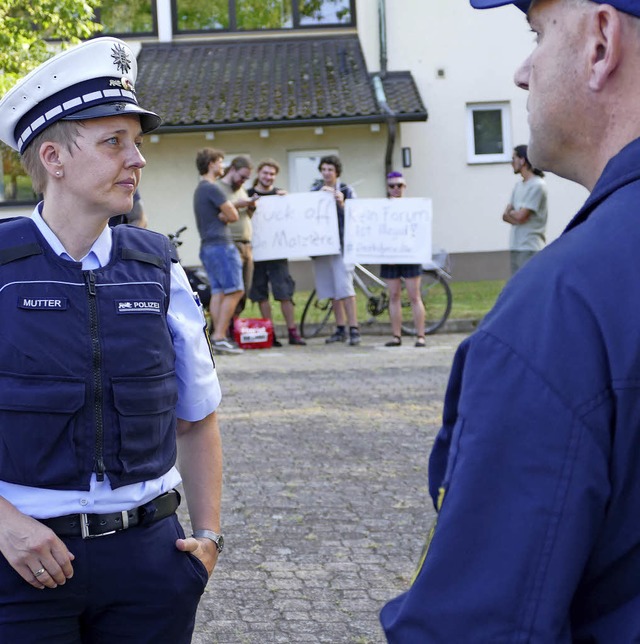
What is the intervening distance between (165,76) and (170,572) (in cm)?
2228

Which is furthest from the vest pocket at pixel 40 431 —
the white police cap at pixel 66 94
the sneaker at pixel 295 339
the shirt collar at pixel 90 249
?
the sneaker at pixel 295 339

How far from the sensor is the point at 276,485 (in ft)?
23.6

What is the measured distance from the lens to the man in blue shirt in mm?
1336

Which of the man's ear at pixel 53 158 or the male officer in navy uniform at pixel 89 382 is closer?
the male officer in navy uniform at pixel 89 382

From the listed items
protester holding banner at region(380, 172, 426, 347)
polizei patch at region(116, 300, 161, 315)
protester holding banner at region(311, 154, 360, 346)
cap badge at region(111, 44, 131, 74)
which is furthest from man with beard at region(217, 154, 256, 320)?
polizei patch at region(116, 300, 161, 315)

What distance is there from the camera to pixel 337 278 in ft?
48.8

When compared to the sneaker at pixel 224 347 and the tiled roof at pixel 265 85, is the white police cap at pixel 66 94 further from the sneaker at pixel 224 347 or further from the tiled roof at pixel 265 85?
the tiled roof at pixel 265 85

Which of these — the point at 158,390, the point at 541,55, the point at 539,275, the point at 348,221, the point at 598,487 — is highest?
the point at 541,55

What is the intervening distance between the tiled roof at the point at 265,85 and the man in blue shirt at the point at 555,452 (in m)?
21.6

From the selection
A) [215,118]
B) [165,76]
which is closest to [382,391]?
[215,118]

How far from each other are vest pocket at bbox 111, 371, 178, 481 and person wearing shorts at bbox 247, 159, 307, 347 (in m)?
12.0

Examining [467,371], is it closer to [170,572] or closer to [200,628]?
[170,572]

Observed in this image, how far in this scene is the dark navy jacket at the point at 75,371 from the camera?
2.50 m

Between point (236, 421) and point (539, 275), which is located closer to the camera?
point (539, 275)
